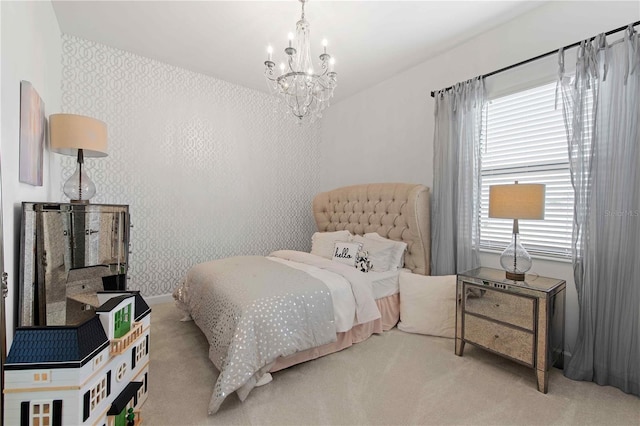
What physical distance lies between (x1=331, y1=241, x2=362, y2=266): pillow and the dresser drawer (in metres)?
1.17

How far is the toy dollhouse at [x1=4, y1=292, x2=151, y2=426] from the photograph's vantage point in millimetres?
1159

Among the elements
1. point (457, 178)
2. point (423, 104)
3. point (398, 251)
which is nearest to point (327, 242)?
point (398, 251)

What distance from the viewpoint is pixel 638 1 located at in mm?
1974

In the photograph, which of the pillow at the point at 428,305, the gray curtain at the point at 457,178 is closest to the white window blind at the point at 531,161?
the gray curtain at the point at 457,178

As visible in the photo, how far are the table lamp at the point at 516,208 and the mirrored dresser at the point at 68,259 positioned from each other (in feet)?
9.29

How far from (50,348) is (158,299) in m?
2.53

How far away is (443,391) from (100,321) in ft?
6.62

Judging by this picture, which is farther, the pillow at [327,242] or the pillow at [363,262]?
the pillow at [327,242]

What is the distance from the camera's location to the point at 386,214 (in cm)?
351

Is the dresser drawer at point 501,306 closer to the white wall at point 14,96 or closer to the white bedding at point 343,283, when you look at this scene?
the white bedding at point 343,283

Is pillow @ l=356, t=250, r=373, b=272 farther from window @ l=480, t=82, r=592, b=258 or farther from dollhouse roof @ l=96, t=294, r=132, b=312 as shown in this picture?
dollhouse roof @ l=96, t=294, r=132, b=312

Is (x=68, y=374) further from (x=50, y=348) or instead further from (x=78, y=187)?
(x=78, y=187)

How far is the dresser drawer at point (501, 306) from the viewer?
6.63ft

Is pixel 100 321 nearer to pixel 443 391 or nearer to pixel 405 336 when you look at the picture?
pixel 443 391
